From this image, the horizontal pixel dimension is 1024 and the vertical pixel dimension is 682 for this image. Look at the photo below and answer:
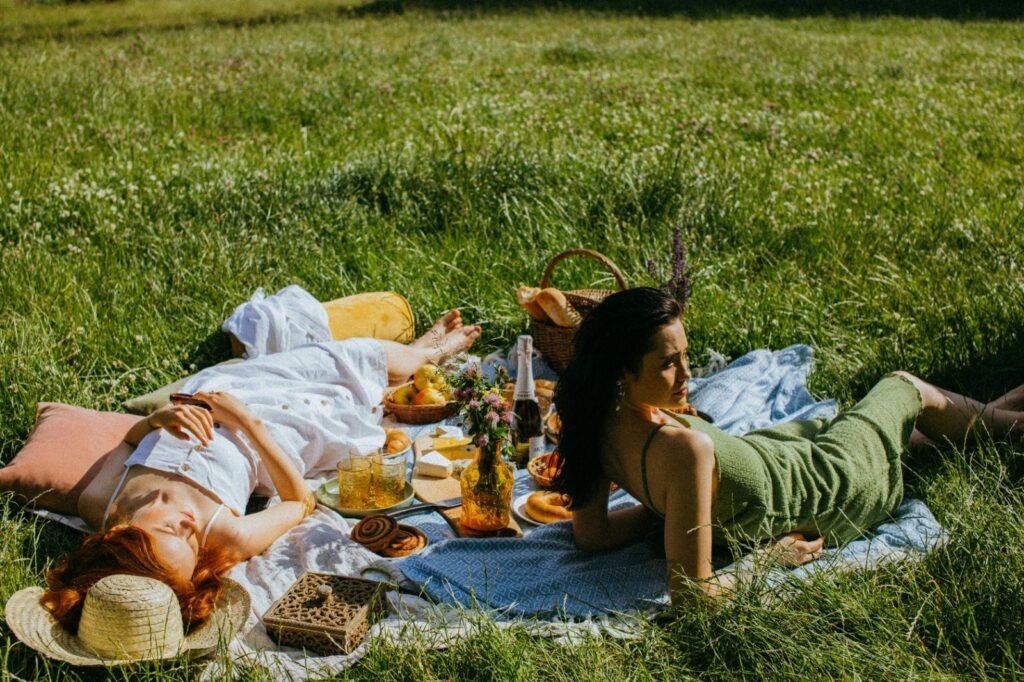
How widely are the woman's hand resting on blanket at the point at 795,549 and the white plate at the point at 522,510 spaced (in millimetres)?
1213

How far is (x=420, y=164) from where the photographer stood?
8.35 m

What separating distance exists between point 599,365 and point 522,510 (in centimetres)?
125

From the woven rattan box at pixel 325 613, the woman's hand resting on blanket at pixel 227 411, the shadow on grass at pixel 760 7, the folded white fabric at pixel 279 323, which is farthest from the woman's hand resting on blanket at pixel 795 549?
the shadow on grass at pixel 760 7

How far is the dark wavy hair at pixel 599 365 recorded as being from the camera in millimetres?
3717

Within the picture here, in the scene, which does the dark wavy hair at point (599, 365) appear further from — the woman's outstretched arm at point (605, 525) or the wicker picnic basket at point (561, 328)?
the wicker picnic basket at point (561, 328)

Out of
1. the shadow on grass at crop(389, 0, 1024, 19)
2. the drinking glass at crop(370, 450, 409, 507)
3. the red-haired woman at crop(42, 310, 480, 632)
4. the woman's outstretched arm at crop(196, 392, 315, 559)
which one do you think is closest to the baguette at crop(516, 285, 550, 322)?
the red-haired woman at crop(42, 310, 480, 632)

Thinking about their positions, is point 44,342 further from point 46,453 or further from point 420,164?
point 420,164

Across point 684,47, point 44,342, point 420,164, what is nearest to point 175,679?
point 44,342

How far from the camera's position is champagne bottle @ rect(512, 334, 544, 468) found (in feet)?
16.2

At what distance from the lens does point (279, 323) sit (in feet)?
19.3

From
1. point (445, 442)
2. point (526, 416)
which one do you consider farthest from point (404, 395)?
point (526, 416)

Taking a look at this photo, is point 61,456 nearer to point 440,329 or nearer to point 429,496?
point 429,496

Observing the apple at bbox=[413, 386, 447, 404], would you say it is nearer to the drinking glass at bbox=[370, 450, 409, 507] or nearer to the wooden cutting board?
the wooden cutting board

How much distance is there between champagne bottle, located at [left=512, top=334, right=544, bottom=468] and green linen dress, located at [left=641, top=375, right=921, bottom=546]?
1.15m
